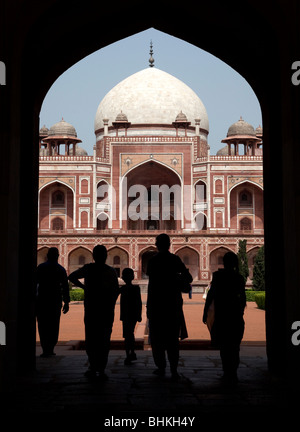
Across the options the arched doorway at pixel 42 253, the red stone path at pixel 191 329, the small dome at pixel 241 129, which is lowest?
the red stone path at pixel 191 329

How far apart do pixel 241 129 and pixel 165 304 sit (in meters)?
27.3

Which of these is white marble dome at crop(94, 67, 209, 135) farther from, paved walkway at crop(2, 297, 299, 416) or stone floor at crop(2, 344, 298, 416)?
stone floor at crop(2, 344, 298, 416)

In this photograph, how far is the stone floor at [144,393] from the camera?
308 cm

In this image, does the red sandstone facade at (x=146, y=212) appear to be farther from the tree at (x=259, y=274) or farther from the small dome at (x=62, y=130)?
the tree at (x=259, y=274)

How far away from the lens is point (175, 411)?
3012mm

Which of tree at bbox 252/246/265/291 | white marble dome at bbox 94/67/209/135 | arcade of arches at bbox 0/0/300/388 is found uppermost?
white marble dome at bbox 94/67/209/135

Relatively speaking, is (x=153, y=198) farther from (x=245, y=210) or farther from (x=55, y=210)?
(x=55, y=210)

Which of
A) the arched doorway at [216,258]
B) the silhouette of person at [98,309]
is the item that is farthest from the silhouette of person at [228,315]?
the arched doorway at [216,258]

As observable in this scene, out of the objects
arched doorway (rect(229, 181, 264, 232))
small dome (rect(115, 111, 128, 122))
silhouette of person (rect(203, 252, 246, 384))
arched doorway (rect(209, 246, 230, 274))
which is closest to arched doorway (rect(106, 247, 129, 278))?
arched doorway (rect(209, 246, 230, 274))

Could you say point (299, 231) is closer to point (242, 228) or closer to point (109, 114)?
point (242, 228)

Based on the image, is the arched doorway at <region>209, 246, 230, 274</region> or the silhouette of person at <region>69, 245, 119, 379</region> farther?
the arched doorway at <region>209, 246, 230, 274</region>

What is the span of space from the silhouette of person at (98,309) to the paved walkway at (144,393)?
0.15 m

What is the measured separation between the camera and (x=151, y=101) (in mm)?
32969

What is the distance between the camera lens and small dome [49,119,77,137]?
3055 centimetres
